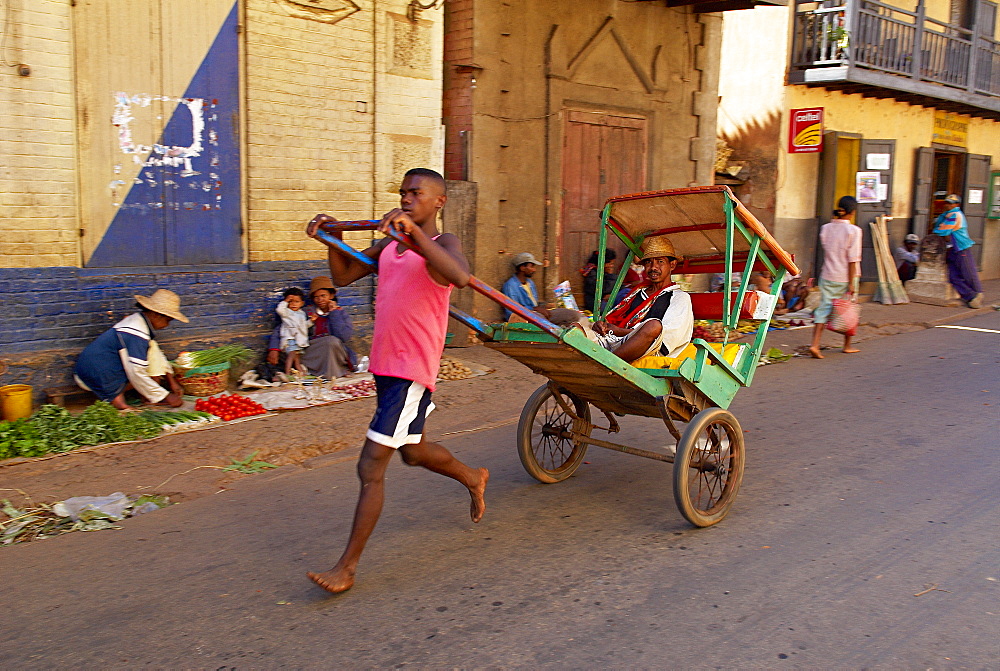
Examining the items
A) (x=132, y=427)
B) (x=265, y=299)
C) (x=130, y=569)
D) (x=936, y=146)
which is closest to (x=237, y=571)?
(x=130, y=569)

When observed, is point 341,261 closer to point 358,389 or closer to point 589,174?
point 358,389

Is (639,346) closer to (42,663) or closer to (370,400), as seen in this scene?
(42,663)

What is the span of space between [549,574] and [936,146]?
1768 centimetres

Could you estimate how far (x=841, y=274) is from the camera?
9.99m

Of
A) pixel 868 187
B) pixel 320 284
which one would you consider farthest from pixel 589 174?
pixel 868 187

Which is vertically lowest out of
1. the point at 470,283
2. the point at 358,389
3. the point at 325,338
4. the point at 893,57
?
the point at 358,389

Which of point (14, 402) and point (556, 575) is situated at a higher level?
point (14, 402)

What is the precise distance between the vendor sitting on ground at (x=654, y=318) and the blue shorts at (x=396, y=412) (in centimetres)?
115

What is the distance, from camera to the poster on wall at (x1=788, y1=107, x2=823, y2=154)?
14.5 metres

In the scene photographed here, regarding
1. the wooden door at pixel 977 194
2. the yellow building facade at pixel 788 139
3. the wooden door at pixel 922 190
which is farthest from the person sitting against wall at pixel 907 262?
the wooden door at pixel 977 194

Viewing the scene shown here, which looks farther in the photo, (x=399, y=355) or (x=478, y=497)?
(x=478, y=497)

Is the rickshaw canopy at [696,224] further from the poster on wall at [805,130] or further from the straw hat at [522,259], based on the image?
the poster on wall at [805,130]

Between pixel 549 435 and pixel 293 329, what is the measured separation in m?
3.51

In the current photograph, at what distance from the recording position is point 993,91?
19203 millimetres
